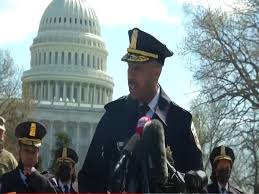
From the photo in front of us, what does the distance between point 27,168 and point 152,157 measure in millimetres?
2090

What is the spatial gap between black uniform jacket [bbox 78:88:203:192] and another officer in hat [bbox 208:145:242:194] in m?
2.29

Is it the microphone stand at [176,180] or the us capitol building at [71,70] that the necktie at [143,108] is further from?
the us capitol building at [71,70]

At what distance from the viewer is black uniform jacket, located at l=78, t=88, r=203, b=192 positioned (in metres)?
3.79

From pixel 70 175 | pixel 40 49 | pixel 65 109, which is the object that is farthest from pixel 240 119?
pixel 40 49

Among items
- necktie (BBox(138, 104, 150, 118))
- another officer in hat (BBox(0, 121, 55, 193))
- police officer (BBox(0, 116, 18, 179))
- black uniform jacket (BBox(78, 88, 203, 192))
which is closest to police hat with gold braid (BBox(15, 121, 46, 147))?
another officer in hat (BBox(0, 121, 55, 193))

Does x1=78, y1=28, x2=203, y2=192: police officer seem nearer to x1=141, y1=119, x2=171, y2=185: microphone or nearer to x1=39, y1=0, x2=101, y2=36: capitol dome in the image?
x1=141, y1=119, x2=171, y2=185: microphone

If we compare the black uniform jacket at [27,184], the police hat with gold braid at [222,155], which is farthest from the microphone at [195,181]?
the police hat with gold braid at [222,155]

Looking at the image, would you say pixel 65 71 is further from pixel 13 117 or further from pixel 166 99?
pixel 166 99

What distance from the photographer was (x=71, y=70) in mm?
104062

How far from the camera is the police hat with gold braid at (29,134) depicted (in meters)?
5.11

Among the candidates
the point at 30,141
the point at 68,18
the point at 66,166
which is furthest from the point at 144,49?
the point at 68,18

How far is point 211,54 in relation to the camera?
2666 centimetres

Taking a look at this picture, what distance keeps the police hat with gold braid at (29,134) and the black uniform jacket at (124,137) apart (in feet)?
4.25

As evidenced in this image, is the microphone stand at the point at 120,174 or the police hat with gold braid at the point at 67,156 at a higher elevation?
the police hat with gold braid at the point at 67,156
